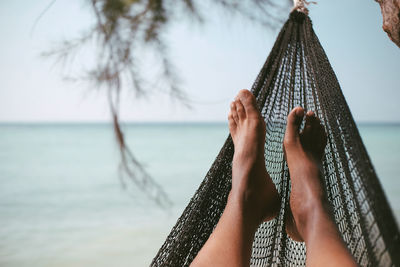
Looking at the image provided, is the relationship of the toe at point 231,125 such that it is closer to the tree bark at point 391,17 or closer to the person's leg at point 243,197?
the person's leg at point 243,197

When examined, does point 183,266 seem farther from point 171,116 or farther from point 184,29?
point 184,29

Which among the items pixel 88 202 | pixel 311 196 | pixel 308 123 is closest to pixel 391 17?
pixel 308 123

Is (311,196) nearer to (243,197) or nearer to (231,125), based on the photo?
(243,197)

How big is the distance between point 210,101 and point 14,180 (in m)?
9.96

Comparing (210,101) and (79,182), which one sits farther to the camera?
(79,182)

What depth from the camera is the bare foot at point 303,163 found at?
1000 mm

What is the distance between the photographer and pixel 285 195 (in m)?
1.25

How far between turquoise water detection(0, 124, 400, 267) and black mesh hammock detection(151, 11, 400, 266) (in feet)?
1.96

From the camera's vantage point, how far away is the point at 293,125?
124cm

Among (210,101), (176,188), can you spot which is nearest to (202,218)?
(210,101)

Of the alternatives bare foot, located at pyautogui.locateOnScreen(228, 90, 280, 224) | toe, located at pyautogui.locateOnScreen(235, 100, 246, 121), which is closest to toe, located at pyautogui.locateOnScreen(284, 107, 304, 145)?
bare foot, located at pyautogui.locateOnScreen(228, 90, 280, 224)

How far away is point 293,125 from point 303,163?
178 millimetres

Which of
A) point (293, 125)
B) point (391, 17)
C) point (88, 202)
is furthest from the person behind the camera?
point (88, 202)

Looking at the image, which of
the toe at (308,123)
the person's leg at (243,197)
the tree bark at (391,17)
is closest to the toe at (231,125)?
the person's leg at (243,197)
